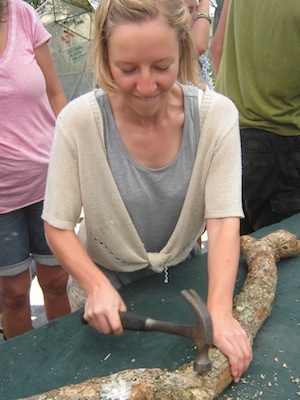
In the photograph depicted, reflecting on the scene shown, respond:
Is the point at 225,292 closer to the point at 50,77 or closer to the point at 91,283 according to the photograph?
the point at 91,283

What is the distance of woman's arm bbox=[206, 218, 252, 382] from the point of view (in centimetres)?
150

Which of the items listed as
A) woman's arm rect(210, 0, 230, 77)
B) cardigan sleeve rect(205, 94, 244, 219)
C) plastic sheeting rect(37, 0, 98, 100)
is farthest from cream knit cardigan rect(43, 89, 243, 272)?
plastic sheeting rect(37, 0, 98, 100)

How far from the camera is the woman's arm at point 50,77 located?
7.93 feet

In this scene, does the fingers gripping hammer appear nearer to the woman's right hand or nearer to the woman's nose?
the woman's right hand

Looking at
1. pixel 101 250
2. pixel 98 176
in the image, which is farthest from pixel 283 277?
pixel 98 176

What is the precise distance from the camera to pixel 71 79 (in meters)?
5.93

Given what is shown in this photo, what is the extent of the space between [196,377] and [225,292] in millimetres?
281

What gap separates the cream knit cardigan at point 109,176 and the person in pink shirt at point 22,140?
623 mm

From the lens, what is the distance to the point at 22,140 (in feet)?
7.61

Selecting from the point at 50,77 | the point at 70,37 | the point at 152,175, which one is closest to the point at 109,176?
the point at 152,175

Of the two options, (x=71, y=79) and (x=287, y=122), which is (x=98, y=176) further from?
(x=71, y=79)

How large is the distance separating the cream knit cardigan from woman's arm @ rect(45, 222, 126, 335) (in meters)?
0.05

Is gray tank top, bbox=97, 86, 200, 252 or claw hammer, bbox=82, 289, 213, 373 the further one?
gray tank top, bbox=97, 86, 200, 252

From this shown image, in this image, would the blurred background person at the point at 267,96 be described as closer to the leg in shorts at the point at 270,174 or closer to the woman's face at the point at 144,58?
the leg in shorts at the point at 270,174
